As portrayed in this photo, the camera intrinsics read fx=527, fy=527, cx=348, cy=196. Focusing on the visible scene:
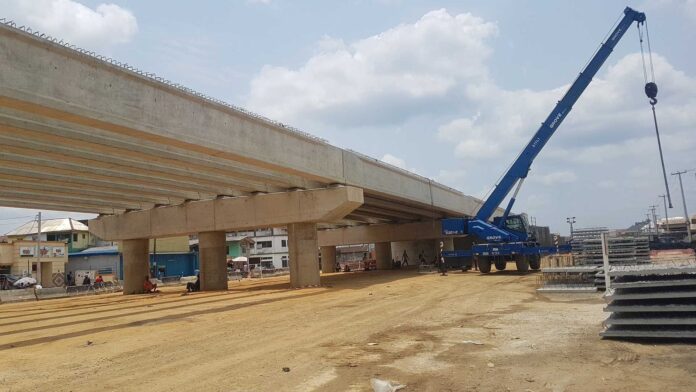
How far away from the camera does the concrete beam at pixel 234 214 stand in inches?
1078

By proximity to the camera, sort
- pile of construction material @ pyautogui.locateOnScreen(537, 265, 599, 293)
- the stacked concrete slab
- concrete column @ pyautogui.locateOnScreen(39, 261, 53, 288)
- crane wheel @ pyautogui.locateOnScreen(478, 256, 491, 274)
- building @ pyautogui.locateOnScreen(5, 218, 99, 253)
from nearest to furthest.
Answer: pile of construction material @ pyautogui.locateOnScreen(537, 265, 599, 293)
the stacked concrete slab
crane wheel @ pyautogui.locateOnScreen(478, 256, 491, 274)
concrete column @ pyautogui.locateOnScreen(39, 261, 53, 288)
building @ pyautogui.locateOnScreen(5, 218, 99, 253)

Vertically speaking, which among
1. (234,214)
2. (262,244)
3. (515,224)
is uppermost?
(262,244)

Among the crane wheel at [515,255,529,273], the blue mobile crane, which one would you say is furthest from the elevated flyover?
the crane wheel at [515,255,529,273]

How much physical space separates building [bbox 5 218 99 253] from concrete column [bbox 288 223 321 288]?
178ft

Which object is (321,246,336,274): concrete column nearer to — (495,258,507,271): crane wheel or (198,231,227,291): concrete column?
(198,231,227,291): concrete column

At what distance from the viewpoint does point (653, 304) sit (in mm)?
9219

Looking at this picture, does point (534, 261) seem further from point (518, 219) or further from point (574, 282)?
point (574, 282)

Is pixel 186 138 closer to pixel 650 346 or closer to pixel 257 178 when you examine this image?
pixel 257 178

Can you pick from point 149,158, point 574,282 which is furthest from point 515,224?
point 149,158

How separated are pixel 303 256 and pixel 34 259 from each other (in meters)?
37.2

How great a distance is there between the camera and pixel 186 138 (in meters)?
16.7

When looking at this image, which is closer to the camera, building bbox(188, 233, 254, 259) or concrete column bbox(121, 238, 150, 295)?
concrete column bbox(121, 238, 150, 295)

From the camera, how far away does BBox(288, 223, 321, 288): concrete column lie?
28562 mm

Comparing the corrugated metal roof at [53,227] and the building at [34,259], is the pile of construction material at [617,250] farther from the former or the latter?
the corrugated metal roof at [53,227]
